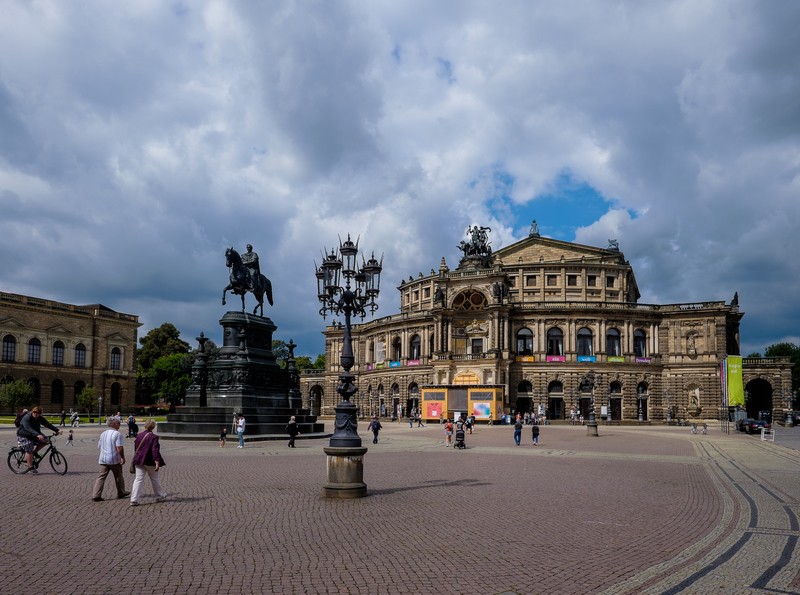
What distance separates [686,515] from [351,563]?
7503 mm

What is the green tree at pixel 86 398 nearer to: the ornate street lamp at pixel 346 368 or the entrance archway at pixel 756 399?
the ornate street lamp at pixel 346 368

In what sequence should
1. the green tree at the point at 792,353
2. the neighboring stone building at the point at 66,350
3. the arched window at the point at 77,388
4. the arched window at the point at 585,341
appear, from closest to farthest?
the arched window at the point at 585,341
the neighboring stone building at the point at 66,350
the arched window at the point at 77,388
the green tree at the point at 792,353

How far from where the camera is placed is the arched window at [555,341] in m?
77.5

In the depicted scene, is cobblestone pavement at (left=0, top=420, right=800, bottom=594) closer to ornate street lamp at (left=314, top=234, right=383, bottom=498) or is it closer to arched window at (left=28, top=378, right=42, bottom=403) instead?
ornate street lamp at (left=314, top=234, right=383, bottom=498)

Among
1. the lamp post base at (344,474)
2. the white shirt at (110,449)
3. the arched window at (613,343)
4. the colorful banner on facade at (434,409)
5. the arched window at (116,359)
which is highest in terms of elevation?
the arched window at (613,343)

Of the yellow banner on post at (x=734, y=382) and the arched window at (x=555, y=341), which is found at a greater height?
the arched window at (x=555, y=341)

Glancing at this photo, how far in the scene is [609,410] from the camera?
7469 centimetres

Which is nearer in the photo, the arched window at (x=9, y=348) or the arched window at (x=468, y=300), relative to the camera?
the arched window at (x=468, y=300)

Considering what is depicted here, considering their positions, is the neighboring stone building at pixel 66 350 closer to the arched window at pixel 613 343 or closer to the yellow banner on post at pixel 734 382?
the arched window at pixel 613 343

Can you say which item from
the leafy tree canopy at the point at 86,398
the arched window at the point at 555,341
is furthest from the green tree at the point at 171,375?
the arched window at the point at 555,341

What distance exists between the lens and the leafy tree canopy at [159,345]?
359 ft

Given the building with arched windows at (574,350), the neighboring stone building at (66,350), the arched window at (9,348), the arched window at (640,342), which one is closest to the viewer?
the building with arched windows at (574,350)

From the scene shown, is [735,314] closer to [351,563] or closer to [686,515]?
[686,515]

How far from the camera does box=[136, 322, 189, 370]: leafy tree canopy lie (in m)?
109
